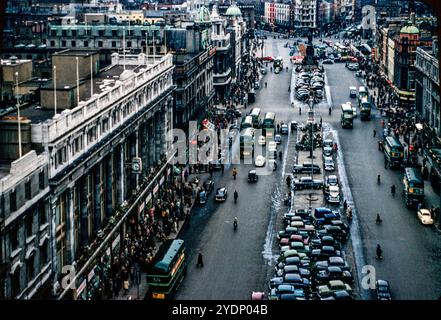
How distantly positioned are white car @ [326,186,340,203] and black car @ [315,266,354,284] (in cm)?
1300

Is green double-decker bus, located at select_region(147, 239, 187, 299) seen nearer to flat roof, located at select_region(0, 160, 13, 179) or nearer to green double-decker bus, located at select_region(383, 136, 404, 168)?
flat roof, located at select_region(0, 160, 13, 179)

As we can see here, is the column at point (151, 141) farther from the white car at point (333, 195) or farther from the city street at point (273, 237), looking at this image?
the white car at point (333, 195)

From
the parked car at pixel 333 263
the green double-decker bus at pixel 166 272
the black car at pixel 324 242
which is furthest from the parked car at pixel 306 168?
the green double-decker bus at pixel 166 272

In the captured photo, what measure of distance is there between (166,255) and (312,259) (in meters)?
7.05

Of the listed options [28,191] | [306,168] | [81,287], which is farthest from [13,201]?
[306,168]

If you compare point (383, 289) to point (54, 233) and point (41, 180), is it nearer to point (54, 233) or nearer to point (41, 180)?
point (54, 233)

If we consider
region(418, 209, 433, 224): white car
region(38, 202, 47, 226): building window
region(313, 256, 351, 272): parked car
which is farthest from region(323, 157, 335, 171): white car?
region(38, 202, 47, 226): building window

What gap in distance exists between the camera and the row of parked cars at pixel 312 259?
2821cm

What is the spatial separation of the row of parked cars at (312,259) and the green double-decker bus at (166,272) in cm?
370

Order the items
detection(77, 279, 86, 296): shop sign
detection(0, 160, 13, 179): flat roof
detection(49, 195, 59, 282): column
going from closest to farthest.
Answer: detection(0, 160, 13, 179): flat roof, detection(49, 195, 59, 282): column, detection(77, 279, 86, 296): shop sign

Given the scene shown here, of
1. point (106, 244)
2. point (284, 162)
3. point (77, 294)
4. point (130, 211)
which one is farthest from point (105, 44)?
point (77, 294)

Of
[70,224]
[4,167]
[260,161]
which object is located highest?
[4,167]

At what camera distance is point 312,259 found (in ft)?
108

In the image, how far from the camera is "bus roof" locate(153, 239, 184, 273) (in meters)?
28.3
